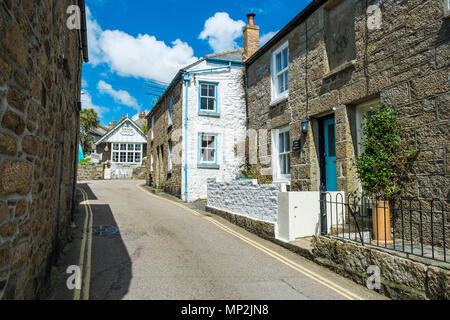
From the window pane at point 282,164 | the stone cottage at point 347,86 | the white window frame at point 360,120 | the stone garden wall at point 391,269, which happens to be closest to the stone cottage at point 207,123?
the stone cottage at point 347,86

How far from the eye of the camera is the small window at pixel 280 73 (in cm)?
1069

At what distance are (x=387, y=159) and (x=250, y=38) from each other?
11038mm

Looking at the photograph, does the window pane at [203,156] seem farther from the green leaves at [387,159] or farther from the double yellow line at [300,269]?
the green leaves at [387,159]

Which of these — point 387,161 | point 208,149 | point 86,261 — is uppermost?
point 208,149

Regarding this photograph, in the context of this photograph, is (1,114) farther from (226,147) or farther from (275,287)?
(226,147)

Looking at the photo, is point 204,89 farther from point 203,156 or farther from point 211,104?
point 203,156

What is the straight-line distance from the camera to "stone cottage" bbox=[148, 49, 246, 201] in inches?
560

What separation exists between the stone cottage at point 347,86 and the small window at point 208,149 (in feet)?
9.81

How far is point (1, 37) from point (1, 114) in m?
0.54

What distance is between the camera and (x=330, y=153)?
8633 millimetres

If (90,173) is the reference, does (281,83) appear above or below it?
above

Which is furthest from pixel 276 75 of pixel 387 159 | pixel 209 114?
pixel 387 159

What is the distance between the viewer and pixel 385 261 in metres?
4.49
